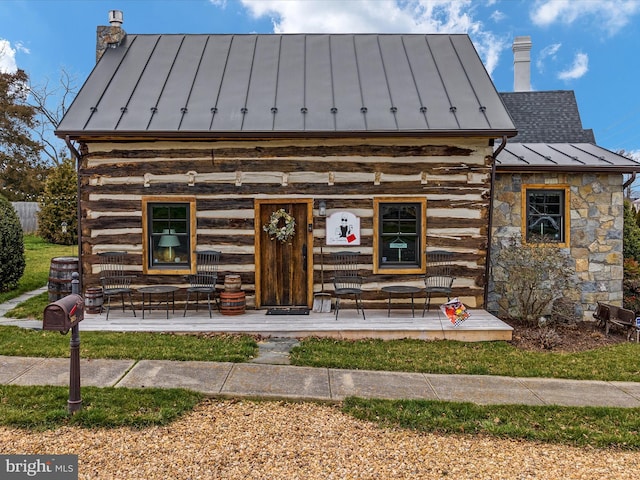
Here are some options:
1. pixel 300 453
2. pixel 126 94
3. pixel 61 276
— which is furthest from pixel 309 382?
pixel 126 94

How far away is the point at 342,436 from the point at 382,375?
1.63 m

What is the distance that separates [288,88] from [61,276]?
18.2 ft

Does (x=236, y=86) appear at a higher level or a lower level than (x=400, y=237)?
higher

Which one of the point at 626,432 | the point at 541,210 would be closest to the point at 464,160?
the point at 541,210

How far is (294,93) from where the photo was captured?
8.97 metres

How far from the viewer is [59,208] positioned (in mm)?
19422

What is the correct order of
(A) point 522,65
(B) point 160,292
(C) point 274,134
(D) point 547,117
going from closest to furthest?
(B) point 160,292
(C) point 274,134
(D) point 547,117
(A) point 522,65

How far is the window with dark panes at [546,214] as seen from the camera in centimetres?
911

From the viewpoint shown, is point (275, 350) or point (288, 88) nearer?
point (275, 350)

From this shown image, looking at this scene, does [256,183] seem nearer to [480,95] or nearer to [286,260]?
[286,260]

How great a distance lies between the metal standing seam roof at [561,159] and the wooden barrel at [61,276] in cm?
823

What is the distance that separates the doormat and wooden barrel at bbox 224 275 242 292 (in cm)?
74

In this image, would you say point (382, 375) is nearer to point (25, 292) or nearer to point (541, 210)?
point (541, 210)

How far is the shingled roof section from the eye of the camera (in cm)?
1121
